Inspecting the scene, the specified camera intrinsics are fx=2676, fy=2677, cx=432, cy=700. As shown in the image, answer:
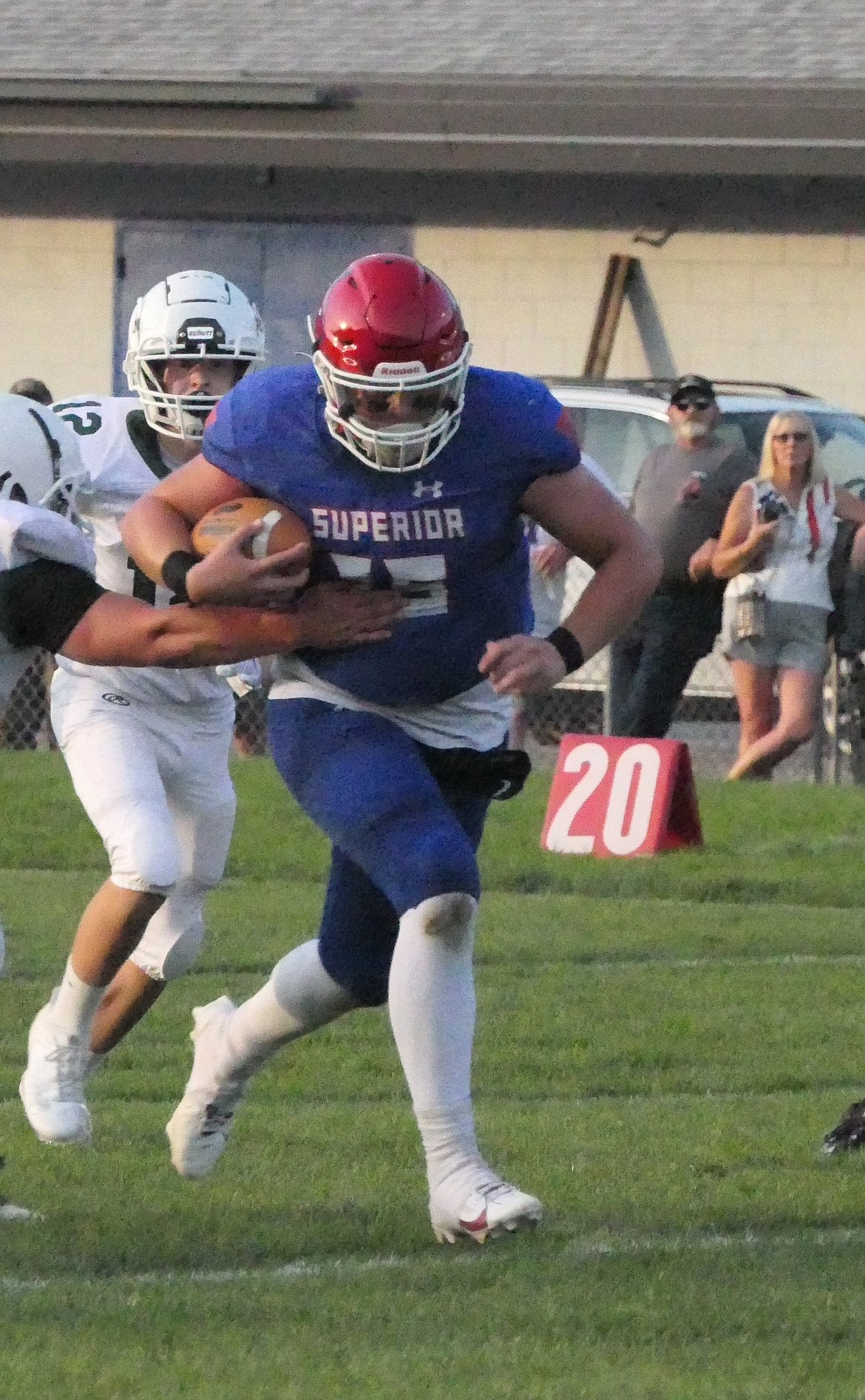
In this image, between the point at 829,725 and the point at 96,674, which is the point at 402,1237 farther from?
the point at 829,725

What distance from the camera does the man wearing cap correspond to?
39.0ft

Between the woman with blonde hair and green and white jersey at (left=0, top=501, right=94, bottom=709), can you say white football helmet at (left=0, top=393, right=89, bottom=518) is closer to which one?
green and white jersey at (left=0, top=501, right=94, bottom=709)

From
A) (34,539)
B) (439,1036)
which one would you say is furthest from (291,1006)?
(34,539)

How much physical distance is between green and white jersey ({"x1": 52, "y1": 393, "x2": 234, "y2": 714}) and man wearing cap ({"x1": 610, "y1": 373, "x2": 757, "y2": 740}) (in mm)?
5462

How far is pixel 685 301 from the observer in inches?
679

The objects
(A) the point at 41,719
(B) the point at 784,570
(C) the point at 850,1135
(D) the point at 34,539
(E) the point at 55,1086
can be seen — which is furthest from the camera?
(A) the point at 41,719

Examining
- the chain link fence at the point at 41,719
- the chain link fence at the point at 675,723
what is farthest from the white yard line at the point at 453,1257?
the chain link fence at the point at 41,719

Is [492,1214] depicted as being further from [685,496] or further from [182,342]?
[685,496]

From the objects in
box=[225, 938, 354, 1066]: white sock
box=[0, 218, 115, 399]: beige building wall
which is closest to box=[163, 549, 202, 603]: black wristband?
box=[225, 938, 354, 1066]: white sock

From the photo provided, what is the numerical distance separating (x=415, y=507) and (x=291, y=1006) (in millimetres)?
1069

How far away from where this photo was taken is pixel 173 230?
59.3ft

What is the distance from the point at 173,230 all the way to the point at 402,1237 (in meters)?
13.8

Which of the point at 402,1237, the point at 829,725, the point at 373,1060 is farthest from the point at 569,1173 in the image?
the point at 829,725

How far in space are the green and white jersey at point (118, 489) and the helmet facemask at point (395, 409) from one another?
4.66ft
